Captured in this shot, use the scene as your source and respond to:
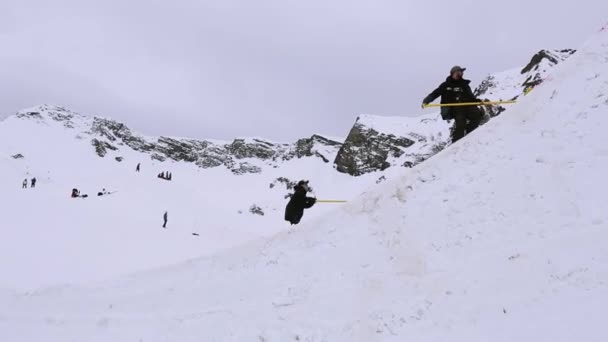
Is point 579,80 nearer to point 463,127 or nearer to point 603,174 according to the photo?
point 463,127

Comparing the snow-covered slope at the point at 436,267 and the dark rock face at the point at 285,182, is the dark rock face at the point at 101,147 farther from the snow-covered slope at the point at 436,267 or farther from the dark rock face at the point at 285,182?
the snow-covered slope at the point at 436,267

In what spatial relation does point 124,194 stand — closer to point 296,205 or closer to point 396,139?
point 296,205

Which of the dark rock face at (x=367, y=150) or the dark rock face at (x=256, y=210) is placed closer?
the dark rock face at (x=256, y=210)

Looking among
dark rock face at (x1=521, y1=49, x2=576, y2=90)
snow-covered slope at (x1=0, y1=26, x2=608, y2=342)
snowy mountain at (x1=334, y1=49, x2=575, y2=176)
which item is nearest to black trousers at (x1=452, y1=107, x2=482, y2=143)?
snow-covered slope at (x1=0, y1=26, x2=608, y2=342)

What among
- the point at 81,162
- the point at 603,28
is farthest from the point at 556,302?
the point at 81,162

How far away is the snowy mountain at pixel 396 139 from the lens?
6332cm

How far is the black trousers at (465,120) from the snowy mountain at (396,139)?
48.9m

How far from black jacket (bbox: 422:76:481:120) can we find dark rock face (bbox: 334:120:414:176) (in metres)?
58.3

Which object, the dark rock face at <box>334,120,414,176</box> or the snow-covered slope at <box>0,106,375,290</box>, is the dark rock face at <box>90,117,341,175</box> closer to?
the snow-covered slope at <box>0,106,375,290</box>

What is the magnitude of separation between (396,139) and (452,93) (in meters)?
62.0

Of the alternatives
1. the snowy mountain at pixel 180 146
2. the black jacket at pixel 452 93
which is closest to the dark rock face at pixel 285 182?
the snowy mountain at pixel 180 146

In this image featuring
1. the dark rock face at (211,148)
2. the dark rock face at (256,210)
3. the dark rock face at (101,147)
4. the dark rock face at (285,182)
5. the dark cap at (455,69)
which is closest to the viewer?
the dark cap at (455,69)

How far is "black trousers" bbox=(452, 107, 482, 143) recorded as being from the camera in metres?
12.4

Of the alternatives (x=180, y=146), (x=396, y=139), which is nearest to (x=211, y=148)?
(x=180, y=146)
